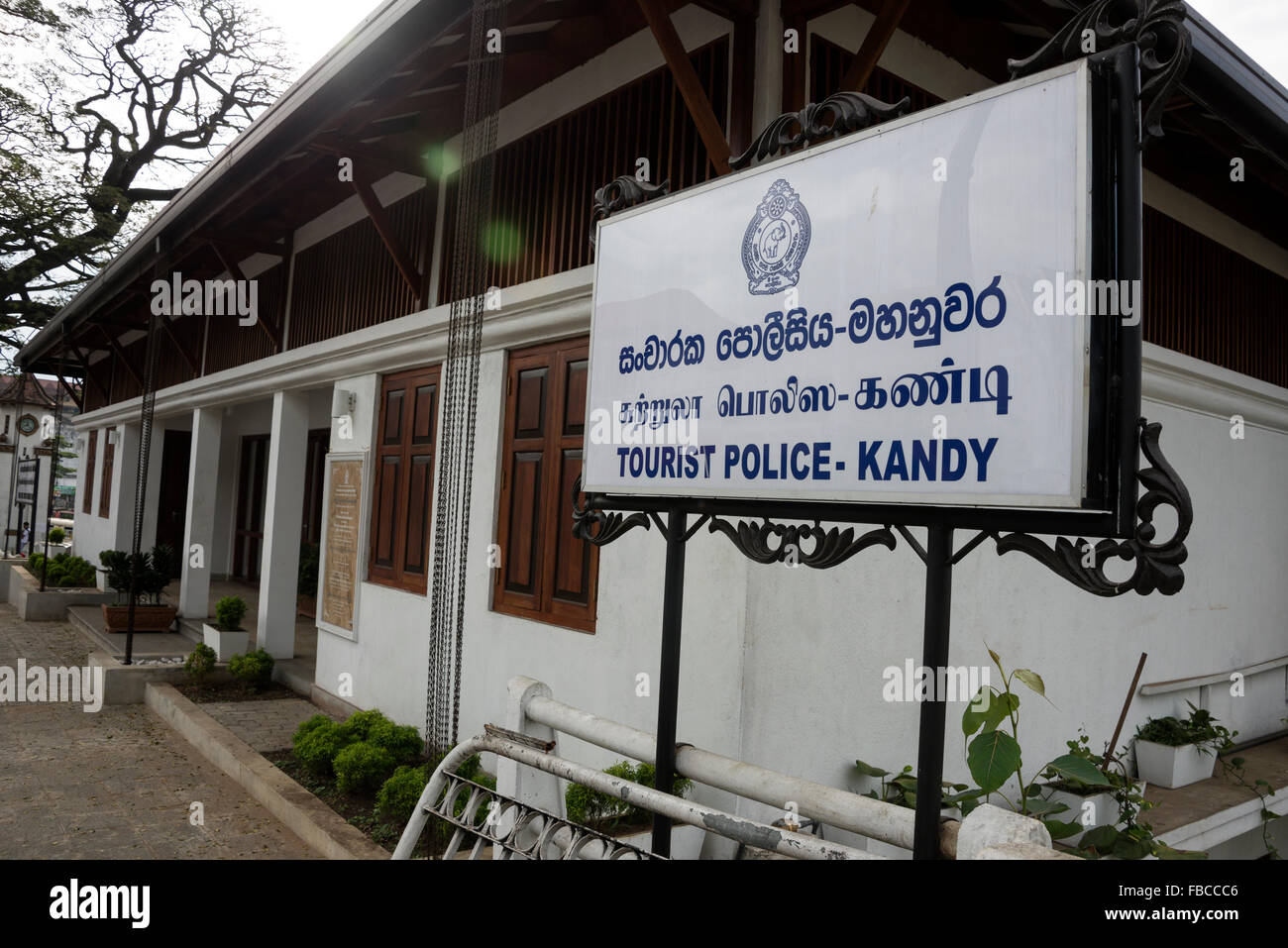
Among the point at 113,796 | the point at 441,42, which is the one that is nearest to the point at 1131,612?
the point at 441,42

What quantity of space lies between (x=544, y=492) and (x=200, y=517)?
792 cm

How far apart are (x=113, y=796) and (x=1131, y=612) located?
277 inches

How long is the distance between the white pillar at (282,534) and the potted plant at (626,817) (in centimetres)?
610

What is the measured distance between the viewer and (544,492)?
5.63 m

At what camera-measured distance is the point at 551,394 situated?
564 cm

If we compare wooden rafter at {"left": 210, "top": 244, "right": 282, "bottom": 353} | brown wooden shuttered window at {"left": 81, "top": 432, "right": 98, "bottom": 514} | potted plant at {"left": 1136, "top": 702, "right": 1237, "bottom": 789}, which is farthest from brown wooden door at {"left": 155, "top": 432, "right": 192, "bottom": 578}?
potted plant at {"left": 1136, "top": 702, "right": 1237, "bottom": 789}

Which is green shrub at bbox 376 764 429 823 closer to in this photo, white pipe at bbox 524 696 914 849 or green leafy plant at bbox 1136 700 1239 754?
white pipe at bbox 524 696 914 849

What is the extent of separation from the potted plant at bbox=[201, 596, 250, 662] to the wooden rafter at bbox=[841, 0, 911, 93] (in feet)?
26.1

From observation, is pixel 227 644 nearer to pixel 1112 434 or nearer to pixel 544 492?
pixel 544 492

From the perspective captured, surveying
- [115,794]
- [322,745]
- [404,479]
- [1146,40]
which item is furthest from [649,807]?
[404,479]

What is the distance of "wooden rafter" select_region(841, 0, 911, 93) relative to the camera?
386cm

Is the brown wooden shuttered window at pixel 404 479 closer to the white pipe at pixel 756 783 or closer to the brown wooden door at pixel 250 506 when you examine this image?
the white pipe at pixel 756 783

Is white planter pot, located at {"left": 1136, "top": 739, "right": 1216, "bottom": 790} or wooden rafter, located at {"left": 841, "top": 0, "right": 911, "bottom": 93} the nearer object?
wooden rafter, located at {"left": 841, "top": 0, "right": 911, "bottom": 93}
